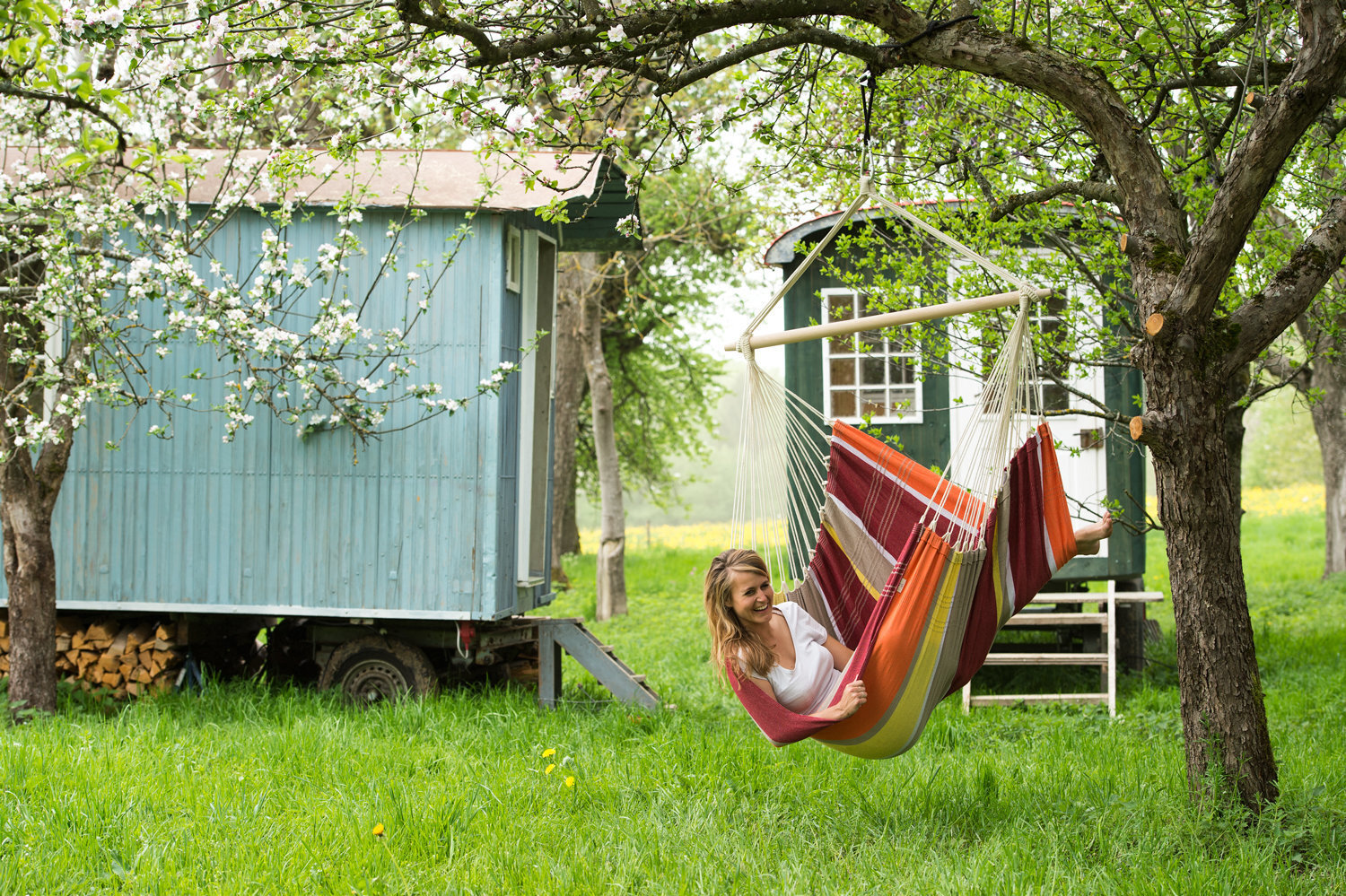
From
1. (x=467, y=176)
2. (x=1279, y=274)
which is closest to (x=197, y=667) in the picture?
(x=467, y=176)

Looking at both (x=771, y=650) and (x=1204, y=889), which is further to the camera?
(x=771, y=650)

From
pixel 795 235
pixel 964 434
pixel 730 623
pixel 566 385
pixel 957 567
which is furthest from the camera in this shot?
pixel 566 385

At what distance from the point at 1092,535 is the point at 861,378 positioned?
4.10 meters

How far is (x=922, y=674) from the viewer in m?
3.05

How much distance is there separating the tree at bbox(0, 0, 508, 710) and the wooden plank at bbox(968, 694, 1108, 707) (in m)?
3.15

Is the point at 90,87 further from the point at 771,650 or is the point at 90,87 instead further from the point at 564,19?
the point at 771,650

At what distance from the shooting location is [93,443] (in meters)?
5.87

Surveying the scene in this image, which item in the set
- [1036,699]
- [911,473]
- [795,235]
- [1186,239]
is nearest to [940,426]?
[795,235]

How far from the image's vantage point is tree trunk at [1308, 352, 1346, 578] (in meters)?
8.70

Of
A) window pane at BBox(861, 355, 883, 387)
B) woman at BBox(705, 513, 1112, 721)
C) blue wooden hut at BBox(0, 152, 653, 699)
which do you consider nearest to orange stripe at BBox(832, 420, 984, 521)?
woman at BBox(705, 513, 1112, 721)

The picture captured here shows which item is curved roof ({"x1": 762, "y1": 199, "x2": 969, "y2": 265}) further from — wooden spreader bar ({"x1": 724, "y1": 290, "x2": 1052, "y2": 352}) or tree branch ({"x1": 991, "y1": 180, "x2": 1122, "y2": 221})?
wooden spreader bar ({"x1": 724, "y1": 290, "x2": 1052, "y2": 352})

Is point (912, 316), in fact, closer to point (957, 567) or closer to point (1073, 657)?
point (957, 567)

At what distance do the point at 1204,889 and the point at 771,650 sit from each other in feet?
4.45

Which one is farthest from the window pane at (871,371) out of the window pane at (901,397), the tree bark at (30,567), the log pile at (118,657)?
the tree bark at (30,567)
